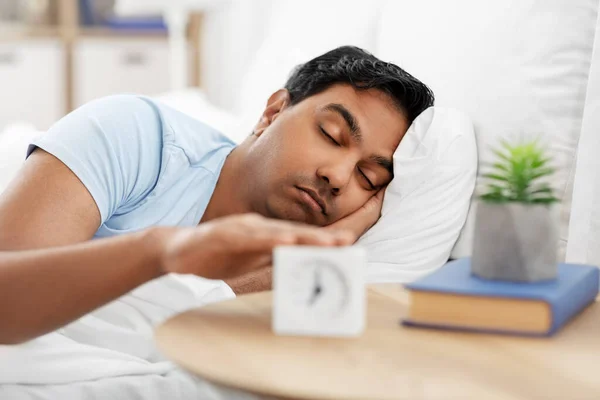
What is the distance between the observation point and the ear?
1598 mm

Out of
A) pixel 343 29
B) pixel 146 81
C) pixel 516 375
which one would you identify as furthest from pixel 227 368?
pixel 146 81

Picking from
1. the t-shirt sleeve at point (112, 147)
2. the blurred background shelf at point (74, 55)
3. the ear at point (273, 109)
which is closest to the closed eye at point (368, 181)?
the ear at point (273, 109)

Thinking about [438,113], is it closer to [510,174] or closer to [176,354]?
[510,174]

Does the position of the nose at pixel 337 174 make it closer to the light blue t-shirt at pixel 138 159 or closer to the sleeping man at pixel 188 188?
the sleeping man at pixel 188 188

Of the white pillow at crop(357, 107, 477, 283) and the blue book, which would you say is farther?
the white pillow at crop(357, 107, 477, 283)

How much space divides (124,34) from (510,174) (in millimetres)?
3896

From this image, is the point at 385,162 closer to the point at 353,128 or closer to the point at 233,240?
the point at 353,128

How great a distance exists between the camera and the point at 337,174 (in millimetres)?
1337

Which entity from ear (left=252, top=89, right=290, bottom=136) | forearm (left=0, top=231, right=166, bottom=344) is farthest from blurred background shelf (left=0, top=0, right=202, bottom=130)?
forearm (left=0, top=231, right=166, bottom=344)

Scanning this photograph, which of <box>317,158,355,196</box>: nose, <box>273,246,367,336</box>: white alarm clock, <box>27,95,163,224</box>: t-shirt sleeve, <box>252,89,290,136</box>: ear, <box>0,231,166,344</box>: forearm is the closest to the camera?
<box>273,246,367,336</box>: white alarm clock

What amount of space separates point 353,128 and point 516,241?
55 centimetres

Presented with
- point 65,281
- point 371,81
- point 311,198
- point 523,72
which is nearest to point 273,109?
point 371,81

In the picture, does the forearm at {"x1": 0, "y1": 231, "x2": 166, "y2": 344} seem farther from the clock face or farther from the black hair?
the black hair

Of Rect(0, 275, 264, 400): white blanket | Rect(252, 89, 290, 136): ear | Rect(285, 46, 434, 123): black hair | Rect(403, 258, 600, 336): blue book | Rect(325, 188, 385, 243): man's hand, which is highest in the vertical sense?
Rect(285, 46, 434, 123): black hair
